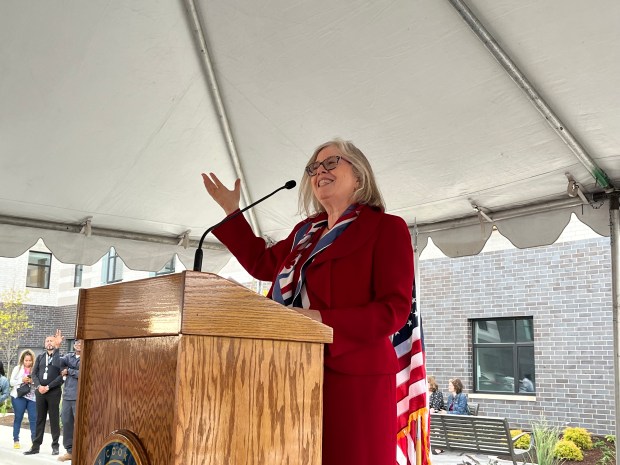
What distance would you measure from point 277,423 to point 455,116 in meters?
2.74

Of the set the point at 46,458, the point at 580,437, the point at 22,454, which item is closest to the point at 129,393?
the point at 46,458

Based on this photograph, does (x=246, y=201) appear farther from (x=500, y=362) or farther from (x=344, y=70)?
(x=500, y=362)

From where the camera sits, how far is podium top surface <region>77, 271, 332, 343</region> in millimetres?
1137

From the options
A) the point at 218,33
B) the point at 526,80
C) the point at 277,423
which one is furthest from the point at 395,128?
the point at 277,423

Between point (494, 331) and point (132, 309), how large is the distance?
11357 mm

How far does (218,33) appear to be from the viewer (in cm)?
373

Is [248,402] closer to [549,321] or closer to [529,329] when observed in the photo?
[549,321]

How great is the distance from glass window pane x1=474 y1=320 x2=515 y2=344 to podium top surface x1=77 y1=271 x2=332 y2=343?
11.0m

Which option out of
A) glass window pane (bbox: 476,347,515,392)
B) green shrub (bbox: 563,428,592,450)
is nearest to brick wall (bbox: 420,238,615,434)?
glass window pane (bbox: 476,347,515,392)

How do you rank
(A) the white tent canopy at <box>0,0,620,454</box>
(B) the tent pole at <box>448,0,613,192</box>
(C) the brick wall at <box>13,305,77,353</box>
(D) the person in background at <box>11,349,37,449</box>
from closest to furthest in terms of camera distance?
(B) the tent pole at <box>448,0,613,192</box> < (A) the white tent canopy at <box>0,0,620,454</box> < (D) the person in background at <box>11,349,37,449</box> < (C) the brick wall at <box>13,305,77,353</box>

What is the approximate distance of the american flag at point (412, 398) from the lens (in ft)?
6.78

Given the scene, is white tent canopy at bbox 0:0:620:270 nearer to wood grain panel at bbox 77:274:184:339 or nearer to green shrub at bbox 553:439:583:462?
wood grain panel at bbox 77:274:184:339

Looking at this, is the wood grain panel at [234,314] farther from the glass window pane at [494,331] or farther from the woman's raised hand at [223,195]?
the glass window pane at [494,331]

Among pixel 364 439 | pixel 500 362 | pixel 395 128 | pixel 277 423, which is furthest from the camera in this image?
pixel 500 362
